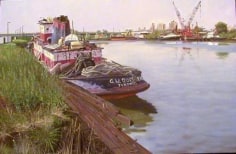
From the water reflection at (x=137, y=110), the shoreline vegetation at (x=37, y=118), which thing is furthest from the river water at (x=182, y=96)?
the shoreline vegetation at (x=37, y=118)

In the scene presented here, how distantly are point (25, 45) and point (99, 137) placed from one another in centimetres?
70

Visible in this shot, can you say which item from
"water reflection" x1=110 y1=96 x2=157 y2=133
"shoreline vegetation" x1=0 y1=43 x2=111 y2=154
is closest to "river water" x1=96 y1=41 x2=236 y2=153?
"water reflection" x1=110 y1=96 x2=157 y2=133

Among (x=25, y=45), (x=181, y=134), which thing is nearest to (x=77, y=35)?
(x=25, y=45)

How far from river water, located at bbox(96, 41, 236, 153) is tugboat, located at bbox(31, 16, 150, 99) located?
0.18 feet

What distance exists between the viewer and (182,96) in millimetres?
2527

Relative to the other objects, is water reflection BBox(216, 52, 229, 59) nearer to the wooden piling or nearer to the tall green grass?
the wooden piling

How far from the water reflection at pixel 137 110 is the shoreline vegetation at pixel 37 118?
0.23 m

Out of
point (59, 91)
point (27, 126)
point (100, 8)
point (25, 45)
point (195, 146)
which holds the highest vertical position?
point (100, 8)

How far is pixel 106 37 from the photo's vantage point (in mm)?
2600

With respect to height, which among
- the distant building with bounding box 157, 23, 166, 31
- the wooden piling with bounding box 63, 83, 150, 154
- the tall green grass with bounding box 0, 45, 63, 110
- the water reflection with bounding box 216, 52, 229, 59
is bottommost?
the wooden piling with bounding box 63, 83, 150, 154

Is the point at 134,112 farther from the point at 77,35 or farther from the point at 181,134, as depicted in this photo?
the point at 77,35

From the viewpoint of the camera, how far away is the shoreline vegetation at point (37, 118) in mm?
2193

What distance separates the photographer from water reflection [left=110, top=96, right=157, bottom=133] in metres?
2.43

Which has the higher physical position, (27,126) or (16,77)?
(16,77)
